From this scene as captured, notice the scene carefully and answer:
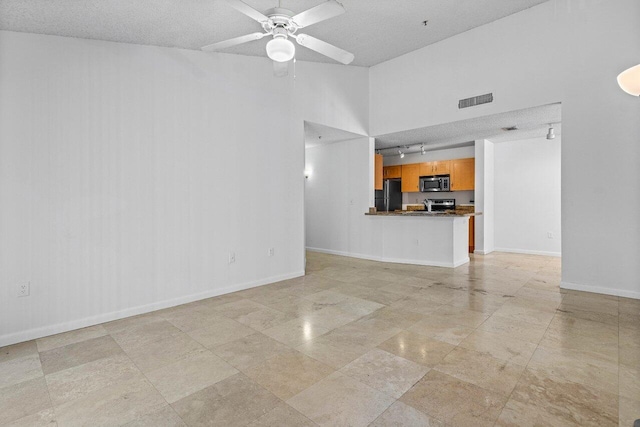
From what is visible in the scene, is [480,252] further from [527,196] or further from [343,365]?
[343,365]

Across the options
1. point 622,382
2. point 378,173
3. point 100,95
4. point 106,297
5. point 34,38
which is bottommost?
point 622,382

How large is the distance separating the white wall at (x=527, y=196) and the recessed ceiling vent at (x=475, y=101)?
3078mm

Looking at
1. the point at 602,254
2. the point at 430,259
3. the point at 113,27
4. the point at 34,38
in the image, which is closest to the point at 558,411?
the point at 602,254

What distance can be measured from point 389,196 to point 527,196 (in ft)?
10.2

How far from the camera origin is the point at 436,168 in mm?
7863

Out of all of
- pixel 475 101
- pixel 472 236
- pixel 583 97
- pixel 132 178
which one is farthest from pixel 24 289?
pixel 472 236

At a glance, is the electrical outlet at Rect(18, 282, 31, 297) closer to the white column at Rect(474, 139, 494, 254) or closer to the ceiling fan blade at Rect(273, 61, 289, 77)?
the ceiling fan blade at Rect(273, 61, 289, 77)

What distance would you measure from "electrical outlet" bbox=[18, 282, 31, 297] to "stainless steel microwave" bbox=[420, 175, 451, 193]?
25.0 feet

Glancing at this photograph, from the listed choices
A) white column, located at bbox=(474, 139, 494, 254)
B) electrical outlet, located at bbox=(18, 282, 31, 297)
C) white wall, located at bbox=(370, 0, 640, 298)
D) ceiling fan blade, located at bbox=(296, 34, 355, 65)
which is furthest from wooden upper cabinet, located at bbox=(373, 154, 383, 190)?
electrical outlet, located at bbox=(18, 282, 31, 297)

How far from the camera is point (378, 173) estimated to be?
7059 millimetres

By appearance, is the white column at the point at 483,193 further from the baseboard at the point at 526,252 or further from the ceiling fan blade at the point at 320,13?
the ceiling fan blade at the point at 320,13

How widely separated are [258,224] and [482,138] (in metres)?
5.18

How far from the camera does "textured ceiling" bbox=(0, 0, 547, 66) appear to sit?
8.29ft

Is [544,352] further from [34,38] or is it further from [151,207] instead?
[34,38]
